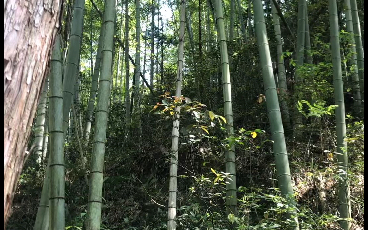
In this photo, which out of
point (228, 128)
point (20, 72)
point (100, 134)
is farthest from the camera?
point (228, 128)

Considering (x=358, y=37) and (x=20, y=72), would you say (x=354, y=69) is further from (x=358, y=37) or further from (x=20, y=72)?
(x=20, y=72)

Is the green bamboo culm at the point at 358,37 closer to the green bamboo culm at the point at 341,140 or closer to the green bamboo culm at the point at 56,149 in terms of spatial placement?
the green bamboo culm at the point at 341,140

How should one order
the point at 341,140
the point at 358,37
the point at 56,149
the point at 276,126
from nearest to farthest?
1. the point at 56,149
2. the point at 276,126
3. the point at 341,140
4. the point at 358,37

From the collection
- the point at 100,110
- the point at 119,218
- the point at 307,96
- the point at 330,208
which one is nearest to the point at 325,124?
the point at 307,96

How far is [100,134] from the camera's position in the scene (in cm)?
245

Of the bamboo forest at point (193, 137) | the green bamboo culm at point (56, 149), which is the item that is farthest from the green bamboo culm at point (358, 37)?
the green bamboo culm at point (56, 149)

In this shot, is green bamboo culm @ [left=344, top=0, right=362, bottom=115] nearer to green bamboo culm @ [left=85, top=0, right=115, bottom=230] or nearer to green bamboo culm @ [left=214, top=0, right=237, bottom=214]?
green bamboo culm @ [left=214, top=0, right=237, bottom=214]

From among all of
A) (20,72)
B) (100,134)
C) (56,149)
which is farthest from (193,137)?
(20,72)

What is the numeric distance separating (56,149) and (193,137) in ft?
5.56

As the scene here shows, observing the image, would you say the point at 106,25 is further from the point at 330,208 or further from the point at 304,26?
the point at 304,26

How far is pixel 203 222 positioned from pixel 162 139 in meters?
1.89

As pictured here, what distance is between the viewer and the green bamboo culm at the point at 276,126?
10.6 ft

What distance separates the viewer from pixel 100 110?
2.49m

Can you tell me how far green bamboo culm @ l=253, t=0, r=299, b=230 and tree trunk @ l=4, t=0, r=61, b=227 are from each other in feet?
7.92
